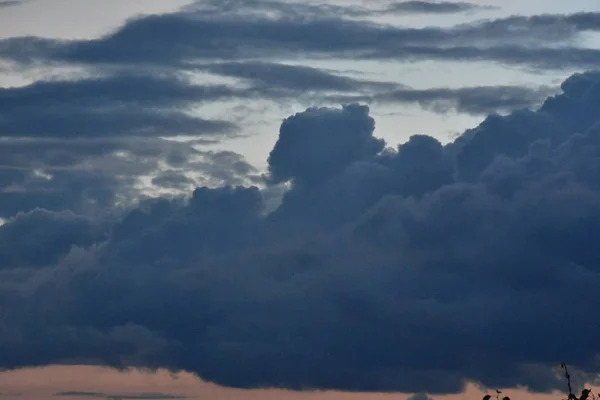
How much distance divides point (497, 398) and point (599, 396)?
16.6 meters

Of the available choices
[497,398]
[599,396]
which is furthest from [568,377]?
[497,398]

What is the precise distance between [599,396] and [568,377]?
4.80m

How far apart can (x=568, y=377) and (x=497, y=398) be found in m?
13.1

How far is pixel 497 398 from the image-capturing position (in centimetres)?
6200

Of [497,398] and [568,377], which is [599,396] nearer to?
[568,377]

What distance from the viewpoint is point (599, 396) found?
60.7 m

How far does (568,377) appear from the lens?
62.7 m
